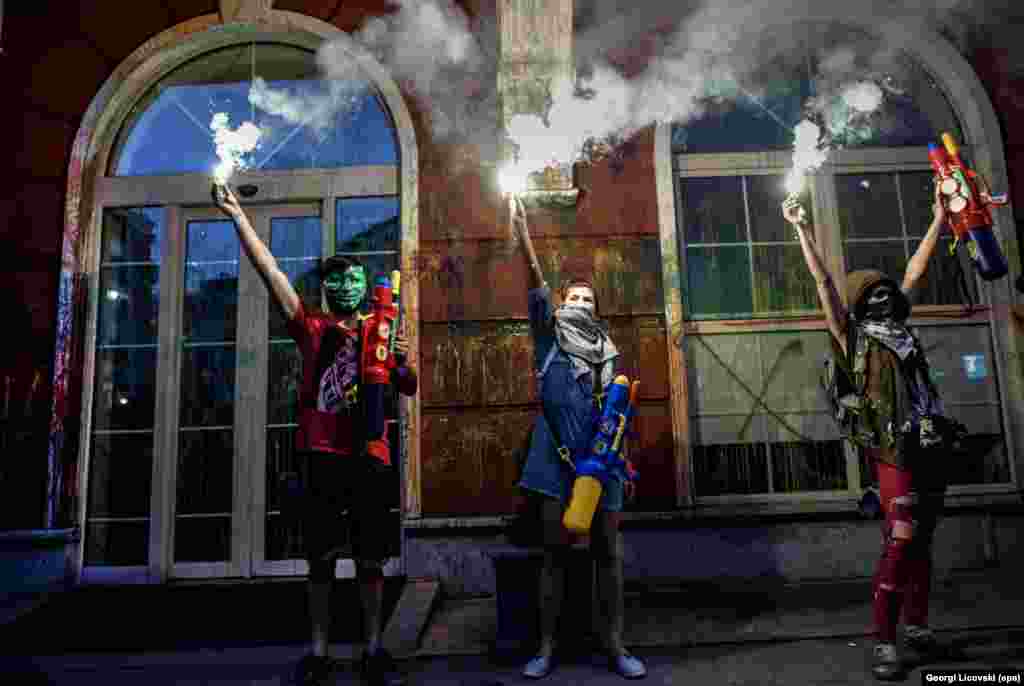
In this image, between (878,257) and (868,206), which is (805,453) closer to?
(878,257)

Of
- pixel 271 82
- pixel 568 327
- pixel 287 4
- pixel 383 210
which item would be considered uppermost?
pixel 287 4

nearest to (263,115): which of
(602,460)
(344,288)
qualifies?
(344,288)

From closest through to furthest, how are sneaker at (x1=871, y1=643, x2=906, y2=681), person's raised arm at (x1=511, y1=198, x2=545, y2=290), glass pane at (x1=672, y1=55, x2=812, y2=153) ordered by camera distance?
sneaker at (x1=871, y1=643, x2=906, y2=681), person's raised arm at (x1=511, y1=198, x2=545, y2=290), glass pane at (x1=672, y1=55, x2=812, y2=153)

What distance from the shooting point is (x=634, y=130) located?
5.53 m

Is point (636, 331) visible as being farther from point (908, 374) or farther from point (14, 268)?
point (14, 268)

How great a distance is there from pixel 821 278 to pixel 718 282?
6.48ft

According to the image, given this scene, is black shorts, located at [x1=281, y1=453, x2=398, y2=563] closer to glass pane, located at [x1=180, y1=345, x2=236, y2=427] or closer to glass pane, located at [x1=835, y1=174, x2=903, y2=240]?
glass pane, located at [x1=180, y1=345, x2=236, y2=427]

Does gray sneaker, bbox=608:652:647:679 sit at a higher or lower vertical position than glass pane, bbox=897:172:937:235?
lower

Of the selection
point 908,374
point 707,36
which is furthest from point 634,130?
point 908,374

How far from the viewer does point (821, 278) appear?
362 cm

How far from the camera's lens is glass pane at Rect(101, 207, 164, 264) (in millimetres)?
5797

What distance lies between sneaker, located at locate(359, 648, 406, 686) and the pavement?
4.5 inches

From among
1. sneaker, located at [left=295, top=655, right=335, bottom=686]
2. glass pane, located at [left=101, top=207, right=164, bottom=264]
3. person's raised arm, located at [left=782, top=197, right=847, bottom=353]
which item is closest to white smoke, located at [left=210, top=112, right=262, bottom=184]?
glass pane, located at [left=101, top=207, right=164, bottom=264]

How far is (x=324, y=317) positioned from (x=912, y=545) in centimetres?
307
